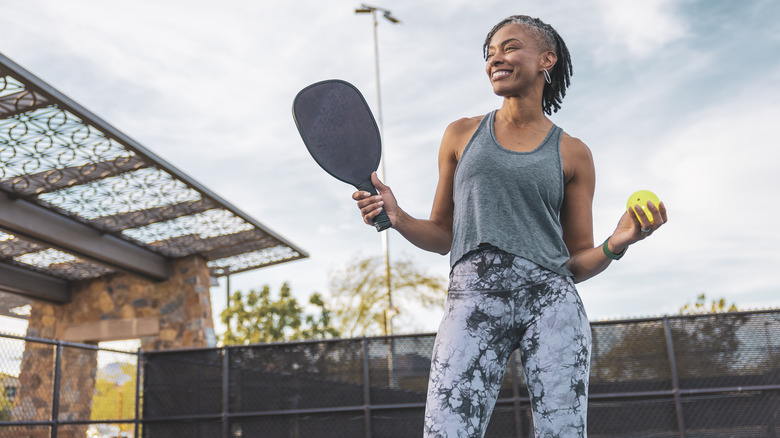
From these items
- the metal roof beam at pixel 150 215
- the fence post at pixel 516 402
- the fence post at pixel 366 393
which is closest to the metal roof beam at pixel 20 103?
the metal roof beam at pixel 150 215

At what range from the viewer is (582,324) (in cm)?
170

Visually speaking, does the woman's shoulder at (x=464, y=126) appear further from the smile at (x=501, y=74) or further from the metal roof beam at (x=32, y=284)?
the metal roof beam at (x=32, y=284)

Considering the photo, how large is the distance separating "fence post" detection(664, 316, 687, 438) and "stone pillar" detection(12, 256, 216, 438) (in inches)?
373

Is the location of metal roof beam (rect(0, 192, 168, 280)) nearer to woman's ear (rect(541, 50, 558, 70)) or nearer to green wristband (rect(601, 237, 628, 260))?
woman's ear (rect(541, 50, 558, 70))

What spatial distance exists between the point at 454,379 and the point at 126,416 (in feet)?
30.3

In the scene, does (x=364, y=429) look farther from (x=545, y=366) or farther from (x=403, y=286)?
(x=403, y=286)

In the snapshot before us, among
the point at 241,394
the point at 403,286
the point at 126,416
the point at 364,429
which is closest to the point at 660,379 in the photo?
the point at 364,429

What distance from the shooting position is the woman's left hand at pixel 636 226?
1539mm

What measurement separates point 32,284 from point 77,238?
328 centimetres

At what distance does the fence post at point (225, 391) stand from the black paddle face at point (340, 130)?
646 centimetres

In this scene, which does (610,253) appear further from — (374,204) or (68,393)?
(68,393)

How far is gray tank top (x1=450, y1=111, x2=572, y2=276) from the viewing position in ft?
5.65

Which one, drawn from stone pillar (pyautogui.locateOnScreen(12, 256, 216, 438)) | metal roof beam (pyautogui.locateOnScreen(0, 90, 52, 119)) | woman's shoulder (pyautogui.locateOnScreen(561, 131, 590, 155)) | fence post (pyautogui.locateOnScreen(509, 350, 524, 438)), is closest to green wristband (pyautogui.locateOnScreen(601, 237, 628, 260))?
woman's shoulder (pyautogui.locateOnScreen(561, 131, 590, 155))

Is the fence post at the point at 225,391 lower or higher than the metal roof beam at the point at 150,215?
lower
